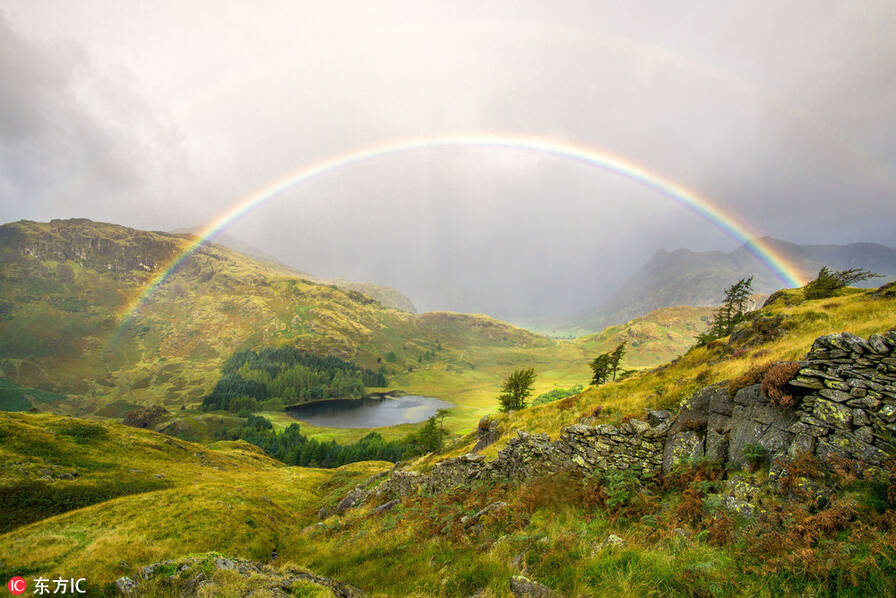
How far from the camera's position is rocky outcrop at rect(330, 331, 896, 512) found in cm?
764

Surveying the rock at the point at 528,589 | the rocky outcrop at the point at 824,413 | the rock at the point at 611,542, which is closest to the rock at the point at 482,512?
the rock at the point at 611,542

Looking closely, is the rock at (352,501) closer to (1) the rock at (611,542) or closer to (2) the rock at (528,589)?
(2) the rock at (528,589)

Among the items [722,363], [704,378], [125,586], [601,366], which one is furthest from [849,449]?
[601,366]

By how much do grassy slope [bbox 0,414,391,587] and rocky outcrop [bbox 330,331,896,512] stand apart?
20526 mm

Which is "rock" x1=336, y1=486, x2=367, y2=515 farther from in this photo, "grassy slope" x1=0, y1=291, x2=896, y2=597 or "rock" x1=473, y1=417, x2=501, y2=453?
"rock" x1=473, y1=417, x2=501, y2=453

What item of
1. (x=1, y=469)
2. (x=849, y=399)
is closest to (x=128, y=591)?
(x=849, y=399)

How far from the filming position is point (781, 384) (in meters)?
9.59

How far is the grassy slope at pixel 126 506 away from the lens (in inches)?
759

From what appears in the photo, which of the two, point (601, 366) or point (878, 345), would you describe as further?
point (601, 366)

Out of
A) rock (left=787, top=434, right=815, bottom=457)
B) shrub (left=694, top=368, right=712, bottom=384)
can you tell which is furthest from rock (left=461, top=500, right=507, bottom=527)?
shrub (left=694, top=368, right=712, bottom=384)

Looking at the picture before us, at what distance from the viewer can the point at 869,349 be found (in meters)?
8.52

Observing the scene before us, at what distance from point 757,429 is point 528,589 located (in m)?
8.52

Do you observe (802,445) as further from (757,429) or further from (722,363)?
(722,363)

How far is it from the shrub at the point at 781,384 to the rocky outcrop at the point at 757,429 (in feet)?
0.47
